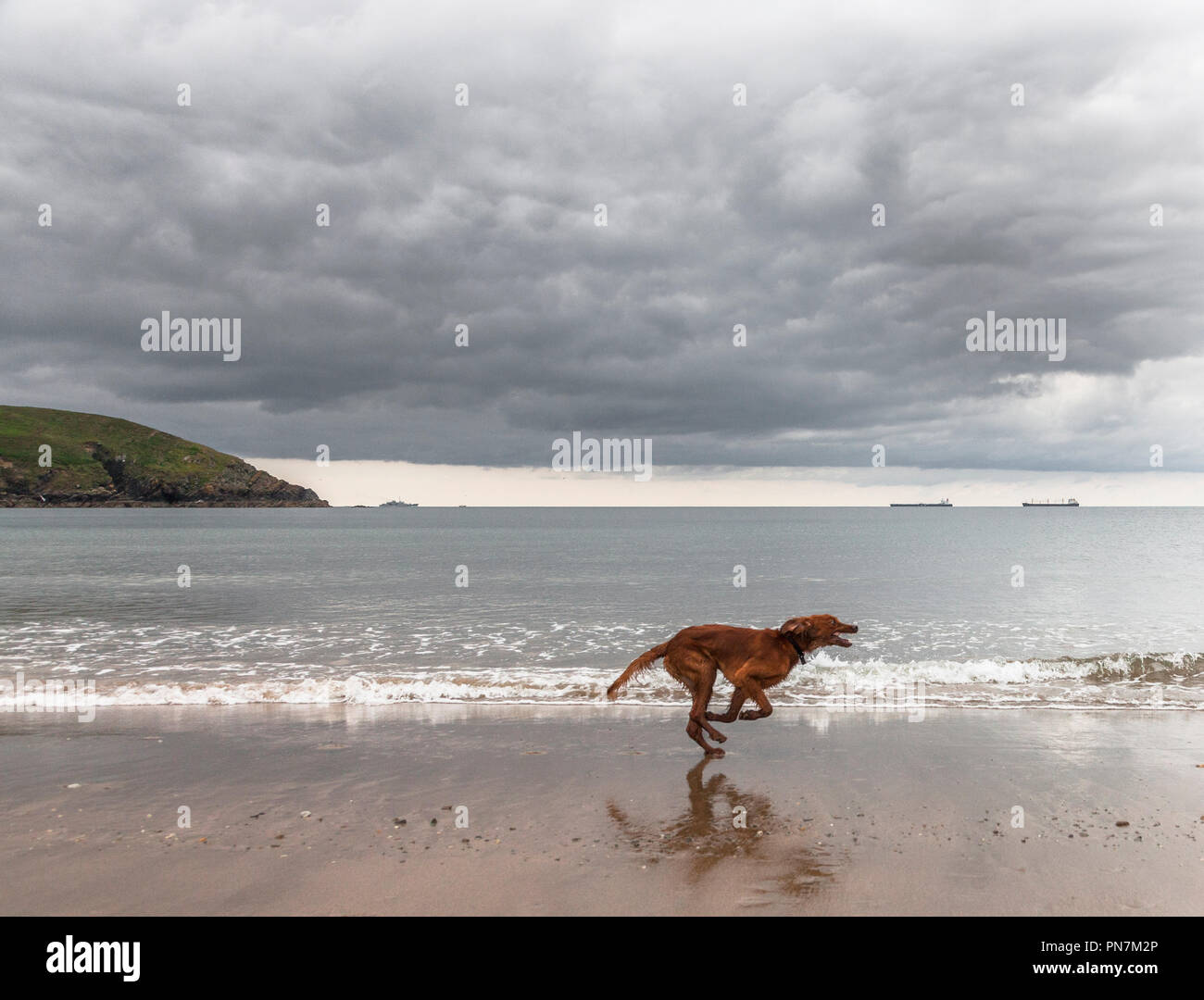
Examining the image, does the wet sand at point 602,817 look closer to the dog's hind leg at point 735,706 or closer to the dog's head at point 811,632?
the dog's hind leg at point 735,706

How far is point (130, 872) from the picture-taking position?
6207 mm

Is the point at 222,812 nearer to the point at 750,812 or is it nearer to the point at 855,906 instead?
the point at 750,812

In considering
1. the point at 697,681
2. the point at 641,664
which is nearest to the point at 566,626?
the point at 641,664

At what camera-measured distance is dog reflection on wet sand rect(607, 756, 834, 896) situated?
6160mm

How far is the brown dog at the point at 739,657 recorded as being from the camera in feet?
30.4

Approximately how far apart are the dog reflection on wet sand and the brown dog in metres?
1.36

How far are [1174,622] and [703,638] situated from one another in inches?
943

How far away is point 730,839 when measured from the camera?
6.88 meters

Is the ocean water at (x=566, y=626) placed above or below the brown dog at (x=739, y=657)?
below

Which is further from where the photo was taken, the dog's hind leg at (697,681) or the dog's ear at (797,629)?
the dog's hind leg at (697,681)

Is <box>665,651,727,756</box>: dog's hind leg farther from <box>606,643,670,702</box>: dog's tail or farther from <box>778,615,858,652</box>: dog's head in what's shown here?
<box>778,615,858,652</box>: dog's head

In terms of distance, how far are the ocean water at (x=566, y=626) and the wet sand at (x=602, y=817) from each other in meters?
2.67

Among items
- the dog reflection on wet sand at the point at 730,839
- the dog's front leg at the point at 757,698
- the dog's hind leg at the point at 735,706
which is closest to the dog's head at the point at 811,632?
the dog's front leg at the point at 757,698
